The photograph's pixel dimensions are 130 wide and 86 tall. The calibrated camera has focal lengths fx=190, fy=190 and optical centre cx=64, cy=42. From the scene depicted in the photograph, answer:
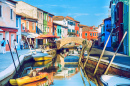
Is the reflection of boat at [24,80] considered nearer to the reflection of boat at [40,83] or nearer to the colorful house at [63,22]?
the reflection of boat at [40,83]

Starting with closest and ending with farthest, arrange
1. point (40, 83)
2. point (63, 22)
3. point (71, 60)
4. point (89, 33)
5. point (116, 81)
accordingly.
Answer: point (116, 81) < point (40, 83) < point (71, 60) < point (63, 22) < point (89, 33)

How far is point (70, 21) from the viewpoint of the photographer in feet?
178

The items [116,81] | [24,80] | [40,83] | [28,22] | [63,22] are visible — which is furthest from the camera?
[63,22]

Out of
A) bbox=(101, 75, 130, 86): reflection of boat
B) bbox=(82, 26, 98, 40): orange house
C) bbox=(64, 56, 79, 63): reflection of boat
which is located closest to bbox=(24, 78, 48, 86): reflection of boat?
bbox=(101, 75, 130, 86): reflection of boat

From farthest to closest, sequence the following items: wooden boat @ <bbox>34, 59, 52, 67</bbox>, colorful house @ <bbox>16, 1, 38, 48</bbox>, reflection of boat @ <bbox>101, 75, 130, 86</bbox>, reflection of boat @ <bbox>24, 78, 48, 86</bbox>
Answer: colorful house @ <bbox>16, 1, 38, 48</bbox>
wooden boat @ <bbox>34, 59, 52, 67</bbox>
reflection of boat @ <bbox>24, 78, 48, 86</bbox>
reflection of boat @ <bbox>101, 75, 130, 86</bbox>

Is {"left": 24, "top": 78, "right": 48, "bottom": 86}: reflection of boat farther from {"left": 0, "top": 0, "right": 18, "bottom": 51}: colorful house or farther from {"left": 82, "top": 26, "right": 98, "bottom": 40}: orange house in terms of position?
{"left": 82, "top": 26, "right": 98, "bottom": 40}: orange house

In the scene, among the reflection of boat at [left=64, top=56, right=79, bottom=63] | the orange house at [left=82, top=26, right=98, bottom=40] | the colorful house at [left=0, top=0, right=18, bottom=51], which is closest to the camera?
the reflection of boat at [left=64, top=56, right=79, bottom=63]

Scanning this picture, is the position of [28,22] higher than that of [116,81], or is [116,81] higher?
[28,22]

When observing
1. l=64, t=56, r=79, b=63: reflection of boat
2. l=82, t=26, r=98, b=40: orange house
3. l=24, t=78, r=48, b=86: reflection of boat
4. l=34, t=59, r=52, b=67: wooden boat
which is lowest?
l=34, t=59, r=52, b=67: wooden boat

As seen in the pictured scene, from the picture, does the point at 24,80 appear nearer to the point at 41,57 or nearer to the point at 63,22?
the point at 41,57

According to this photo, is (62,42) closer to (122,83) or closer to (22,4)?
(22,4)

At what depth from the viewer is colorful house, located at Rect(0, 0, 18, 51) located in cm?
1955

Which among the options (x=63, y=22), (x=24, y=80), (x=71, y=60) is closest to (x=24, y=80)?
(x=24, y=80)

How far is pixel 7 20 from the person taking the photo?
20.7m
